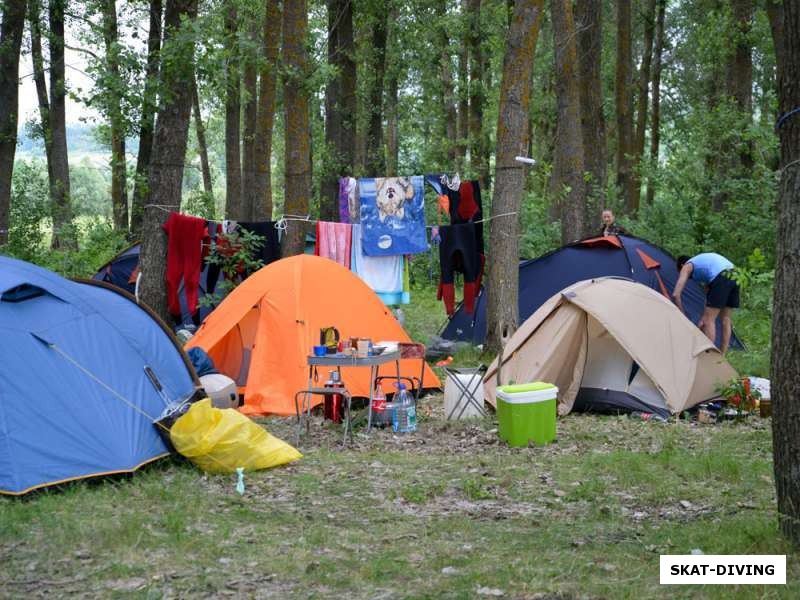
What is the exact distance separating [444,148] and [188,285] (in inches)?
568

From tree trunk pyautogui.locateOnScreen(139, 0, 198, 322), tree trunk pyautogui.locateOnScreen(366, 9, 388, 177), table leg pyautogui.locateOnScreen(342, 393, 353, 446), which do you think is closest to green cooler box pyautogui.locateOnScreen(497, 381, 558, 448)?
table leg pyautogui.locateOnScreen(342, 393, 353, 446)

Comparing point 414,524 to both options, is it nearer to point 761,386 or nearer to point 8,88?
point 761,386

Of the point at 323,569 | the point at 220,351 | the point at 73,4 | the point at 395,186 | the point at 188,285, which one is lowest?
the point at 323,569

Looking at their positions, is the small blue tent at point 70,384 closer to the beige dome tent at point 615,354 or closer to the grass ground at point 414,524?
the grass ground at point 414,524

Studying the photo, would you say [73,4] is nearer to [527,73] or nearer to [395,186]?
[395,186]

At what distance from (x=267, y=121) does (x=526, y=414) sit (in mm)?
8212

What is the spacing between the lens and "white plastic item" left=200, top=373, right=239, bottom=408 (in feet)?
28.5

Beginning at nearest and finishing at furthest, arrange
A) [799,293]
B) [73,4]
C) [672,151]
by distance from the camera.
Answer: [799,293], [73,4], [672,151]

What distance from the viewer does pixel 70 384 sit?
6.79 metres

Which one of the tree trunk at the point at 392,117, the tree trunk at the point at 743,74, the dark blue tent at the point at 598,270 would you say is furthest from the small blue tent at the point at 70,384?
the tree trunk at the point at 392,117

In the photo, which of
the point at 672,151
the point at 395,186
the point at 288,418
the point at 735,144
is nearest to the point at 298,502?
the point at 288,418

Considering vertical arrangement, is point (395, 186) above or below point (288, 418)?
above

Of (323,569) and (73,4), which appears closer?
(323,569)

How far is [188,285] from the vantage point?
437 inches
